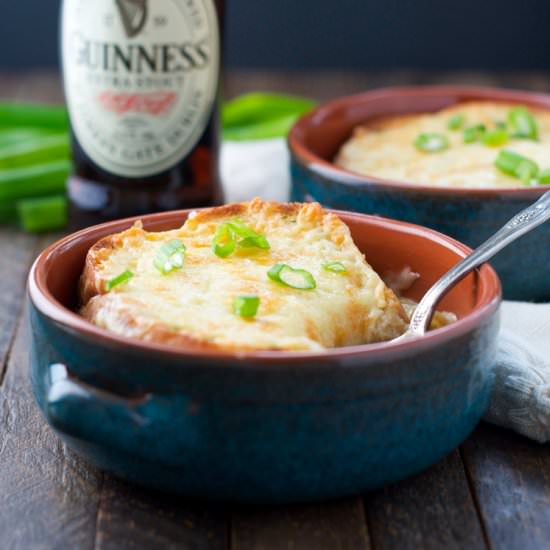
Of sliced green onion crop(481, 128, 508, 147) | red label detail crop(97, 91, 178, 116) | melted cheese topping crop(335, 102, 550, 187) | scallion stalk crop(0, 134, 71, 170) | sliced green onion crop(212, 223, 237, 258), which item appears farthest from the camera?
scallion stalk crop(0, 134, 71, 170)

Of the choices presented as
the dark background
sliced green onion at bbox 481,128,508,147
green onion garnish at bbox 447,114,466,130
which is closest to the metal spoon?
sliced green onion at bbox 481,128,508,147

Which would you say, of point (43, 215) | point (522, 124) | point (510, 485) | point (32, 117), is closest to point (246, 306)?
point (510, 485)

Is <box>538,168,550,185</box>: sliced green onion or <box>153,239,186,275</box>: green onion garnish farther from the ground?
<box>153,239,186,275</box>: green onion garnish

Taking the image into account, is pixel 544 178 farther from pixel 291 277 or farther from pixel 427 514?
pixel 427 514

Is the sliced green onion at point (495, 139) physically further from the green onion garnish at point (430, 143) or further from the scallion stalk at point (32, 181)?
the scallion stalk at point (32, 181)

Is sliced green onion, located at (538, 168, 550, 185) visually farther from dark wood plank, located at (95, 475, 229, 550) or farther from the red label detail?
dark wood plank, located at (95, 475, 229, 550)

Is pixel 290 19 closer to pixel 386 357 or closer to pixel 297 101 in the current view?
pixel 297 101

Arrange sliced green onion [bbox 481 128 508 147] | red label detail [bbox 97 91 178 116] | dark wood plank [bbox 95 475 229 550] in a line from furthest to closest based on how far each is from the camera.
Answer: red label detail [bbox 97 91 178 116] < sliced green onion [bbox 481 128 508 147] < dark wood plank [bbox 95 475 229 550]
